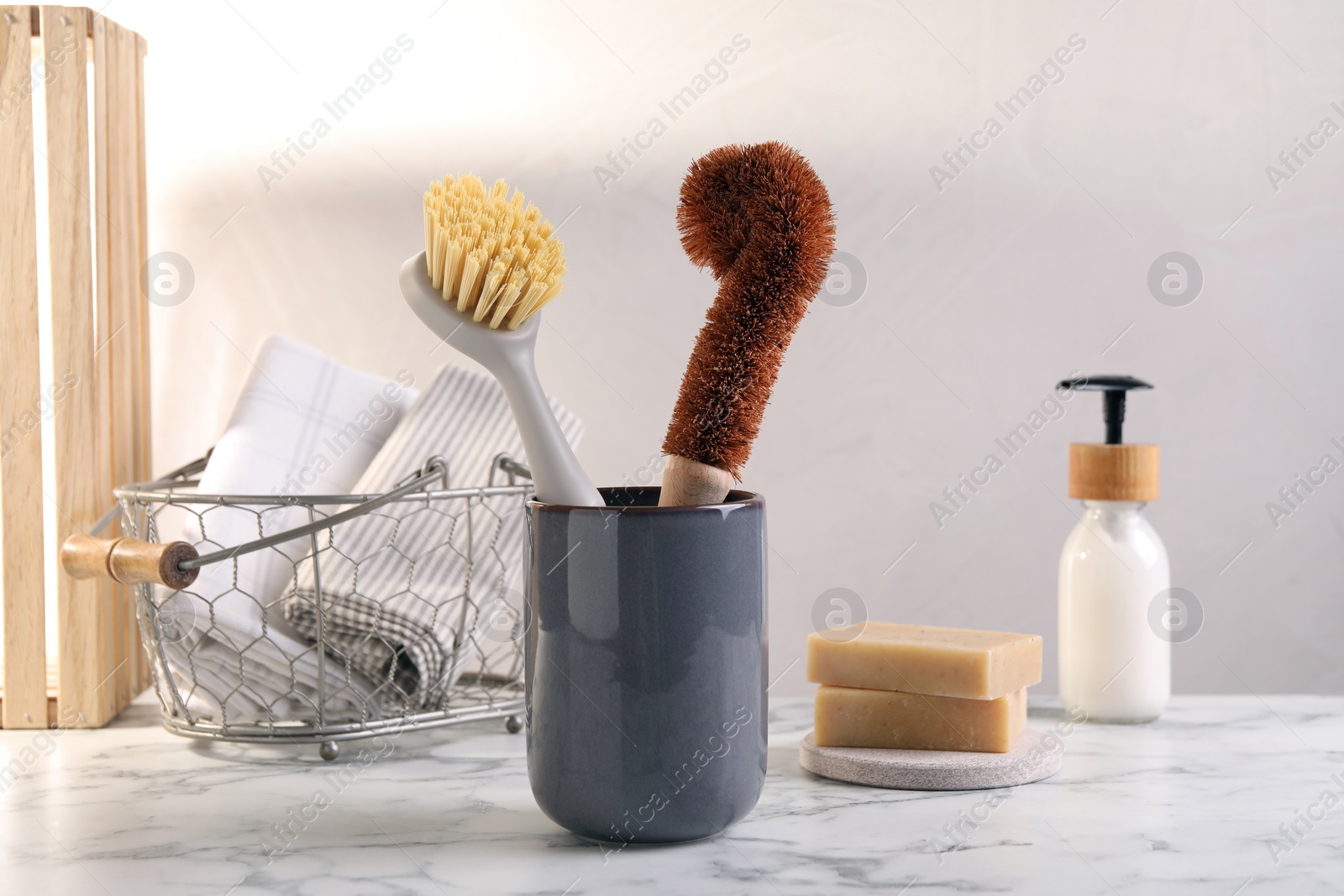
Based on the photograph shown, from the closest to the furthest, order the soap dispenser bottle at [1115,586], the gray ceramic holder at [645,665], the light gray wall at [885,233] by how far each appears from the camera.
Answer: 1. the gray ceramic holder at [645,665]
2. the soap dispenser bottle at [1115,586]
3. the light gray wall at [885,233]

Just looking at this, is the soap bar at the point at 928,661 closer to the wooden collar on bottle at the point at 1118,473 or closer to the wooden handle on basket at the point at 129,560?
the wooden collar on bottle at the point at 1118,473

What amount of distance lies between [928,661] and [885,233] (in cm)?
39

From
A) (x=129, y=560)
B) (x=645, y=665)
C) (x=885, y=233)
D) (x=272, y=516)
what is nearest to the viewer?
(x=645, y=665)

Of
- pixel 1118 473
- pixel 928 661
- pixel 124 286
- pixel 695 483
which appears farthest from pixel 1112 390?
pixel 124 286

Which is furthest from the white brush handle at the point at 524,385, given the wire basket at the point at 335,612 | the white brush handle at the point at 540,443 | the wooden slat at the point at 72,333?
the wooden slat at the point at 72,333


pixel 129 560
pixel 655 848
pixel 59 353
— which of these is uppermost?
pixel 59 353

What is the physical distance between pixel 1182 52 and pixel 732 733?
65 centimetres

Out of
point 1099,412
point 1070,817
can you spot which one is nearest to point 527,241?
point 1070,817

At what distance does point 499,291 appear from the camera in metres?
0.42

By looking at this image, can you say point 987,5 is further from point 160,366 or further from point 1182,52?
point 160,366

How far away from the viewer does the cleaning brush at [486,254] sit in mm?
405

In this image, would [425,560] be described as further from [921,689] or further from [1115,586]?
[1115,586]

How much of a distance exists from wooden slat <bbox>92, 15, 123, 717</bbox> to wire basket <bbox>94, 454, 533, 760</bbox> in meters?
0.06

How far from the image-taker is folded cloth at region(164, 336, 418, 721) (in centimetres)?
56
